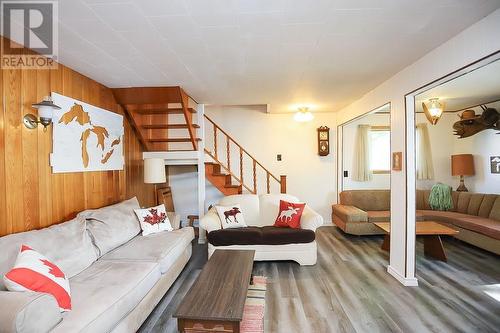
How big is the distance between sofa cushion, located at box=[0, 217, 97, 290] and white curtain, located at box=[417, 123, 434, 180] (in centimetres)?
→ 577

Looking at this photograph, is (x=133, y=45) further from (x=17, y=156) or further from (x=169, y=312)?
(x=169, y=312)

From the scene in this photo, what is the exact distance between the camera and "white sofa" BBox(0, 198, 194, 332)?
1.36m

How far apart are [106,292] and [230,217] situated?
2.01m

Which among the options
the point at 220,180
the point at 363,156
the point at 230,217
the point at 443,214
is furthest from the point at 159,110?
the point at 443,214

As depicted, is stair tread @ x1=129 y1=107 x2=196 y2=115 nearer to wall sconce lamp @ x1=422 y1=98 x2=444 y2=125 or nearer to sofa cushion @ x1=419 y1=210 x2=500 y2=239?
wall sconce lamp @ x1=422 y1=98 x2=444 y2=125

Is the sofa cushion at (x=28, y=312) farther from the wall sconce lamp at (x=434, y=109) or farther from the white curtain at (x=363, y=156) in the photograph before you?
the white curtain at (x=363, y=156)

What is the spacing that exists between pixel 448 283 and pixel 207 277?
9.14 ft

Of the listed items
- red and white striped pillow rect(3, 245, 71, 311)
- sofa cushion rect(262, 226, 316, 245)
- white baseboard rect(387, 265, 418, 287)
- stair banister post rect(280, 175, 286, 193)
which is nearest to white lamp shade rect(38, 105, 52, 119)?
red and white striped pillow rect(3, 245, 71, 311)

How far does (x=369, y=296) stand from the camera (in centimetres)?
256

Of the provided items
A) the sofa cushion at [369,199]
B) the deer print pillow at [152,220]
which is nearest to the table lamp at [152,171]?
the deer print pillow at [152,220]

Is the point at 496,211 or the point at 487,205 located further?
the point at 487,205

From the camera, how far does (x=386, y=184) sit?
527 cm

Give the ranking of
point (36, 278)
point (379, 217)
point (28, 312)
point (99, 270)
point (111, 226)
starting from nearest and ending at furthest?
point (28, 312)
point (36, 278)
point (99, 270)
point (111, 226)
point (379, 217)

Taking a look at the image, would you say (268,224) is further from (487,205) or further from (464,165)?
(464,165)
